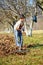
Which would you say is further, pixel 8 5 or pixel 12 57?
pixel 8 5

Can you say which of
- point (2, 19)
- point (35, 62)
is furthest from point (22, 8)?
point (35, 62)

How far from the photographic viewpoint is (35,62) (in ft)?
31.8

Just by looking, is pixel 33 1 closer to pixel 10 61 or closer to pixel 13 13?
pixel 13 13

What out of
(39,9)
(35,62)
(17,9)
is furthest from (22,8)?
(35,62)

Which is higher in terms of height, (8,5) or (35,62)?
(35,62)

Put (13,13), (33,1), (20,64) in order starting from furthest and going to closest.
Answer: (13,13)
(33,1)
(20,64)

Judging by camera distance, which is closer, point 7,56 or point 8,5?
point 7,56

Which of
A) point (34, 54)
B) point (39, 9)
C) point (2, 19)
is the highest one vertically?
point (34, 54)

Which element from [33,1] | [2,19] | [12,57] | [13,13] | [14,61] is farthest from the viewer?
[2,19]

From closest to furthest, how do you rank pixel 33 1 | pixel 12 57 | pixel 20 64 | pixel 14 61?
pixel 20 64, pixel 14 61, pixel 12 57, pixel 33 1

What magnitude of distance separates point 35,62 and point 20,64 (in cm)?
60

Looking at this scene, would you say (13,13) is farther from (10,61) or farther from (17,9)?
(10,61)

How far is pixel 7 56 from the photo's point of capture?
11.3 metres

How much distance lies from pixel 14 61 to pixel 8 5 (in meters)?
17.8
